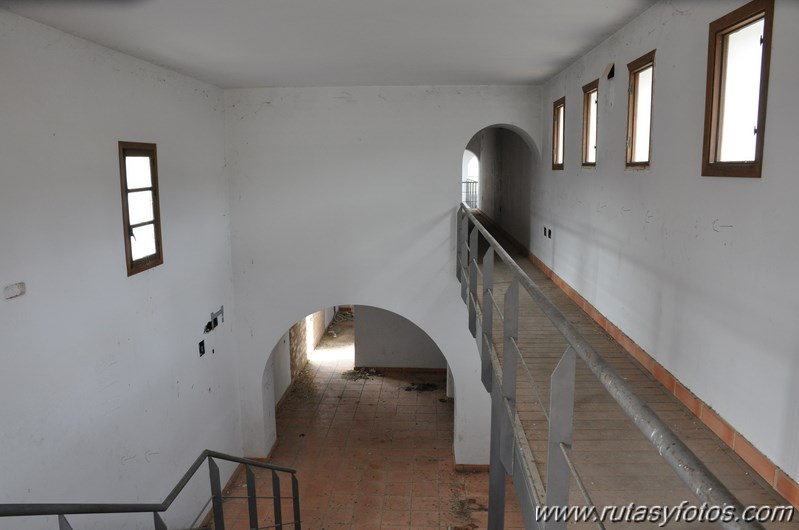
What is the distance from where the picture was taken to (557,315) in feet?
6.98

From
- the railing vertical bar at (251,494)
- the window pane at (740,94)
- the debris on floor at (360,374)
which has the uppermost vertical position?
the window pane at (740,94)

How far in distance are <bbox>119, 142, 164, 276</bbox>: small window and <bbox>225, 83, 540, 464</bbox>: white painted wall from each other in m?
2.01

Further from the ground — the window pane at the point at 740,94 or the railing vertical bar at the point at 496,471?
the window pane at the point at 740,94

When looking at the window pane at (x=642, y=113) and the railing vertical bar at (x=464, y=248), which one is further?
the railing vertical bar at (x=464, y=248)

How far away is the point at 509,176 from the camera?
32.3 ft

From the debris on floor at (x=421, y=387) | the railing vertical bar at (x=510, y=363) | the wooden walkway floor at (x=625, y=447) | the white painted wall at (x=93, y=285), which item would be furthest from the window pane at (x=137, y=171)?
the debris on floor at (x=421, y=387)

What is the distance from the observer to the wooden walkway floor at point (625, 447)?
250 cm

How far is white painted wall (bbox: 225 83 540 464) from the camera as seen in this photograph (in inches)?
294

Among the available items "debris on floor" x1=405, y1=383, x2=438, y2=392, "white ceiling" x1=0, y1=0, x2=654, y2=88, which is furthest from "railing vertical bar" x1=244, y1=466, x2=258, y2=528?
"debris on floor" x1=405, y1=383, x2=438, y2=392

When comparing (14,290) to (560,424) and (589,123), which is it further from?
(589,123)

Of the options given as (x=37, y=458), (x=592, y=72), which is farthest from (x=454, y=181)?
(x=37, y=458)

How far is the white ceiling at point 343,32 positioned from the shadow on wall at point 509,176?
6.53ft

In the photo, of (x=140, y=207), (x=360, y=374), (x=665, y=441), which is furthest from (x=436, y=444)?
(x=665, y=441)

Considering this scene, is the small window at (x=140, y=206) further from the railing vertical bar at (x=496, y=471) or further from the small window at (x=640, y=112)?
the small window at (x=640, y=112)
